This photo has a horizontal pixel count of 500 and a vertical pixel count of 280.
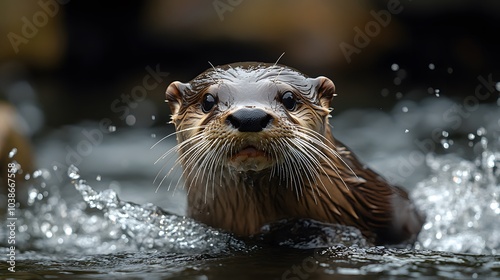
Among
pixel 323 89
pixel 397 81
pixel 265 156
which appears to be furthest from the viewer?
pixel 397 81

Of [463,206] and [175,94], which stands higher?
[175,94]

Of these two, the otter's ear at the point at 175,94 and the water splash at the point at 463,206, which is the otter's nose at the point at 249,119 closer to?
the otter's ear at the point at 175,94

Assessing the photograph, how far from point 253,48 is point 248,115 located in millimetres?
6418

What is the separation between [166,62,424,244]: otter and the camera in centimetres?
257

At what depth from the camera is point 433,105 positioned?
7.41m

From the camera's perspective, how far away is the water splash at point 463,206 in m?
3.57

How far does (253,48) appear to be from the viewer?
881 cm

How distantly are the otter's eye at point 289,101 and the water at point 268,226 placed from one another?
461 mm

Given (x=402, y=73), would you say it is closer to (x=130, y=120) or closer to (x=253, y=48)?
(x=253, y=48)

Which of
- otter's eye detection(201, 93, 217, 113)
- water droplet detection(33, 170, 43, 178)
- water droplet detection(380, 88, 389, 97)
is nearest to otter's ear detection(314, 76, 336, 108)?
otter's eye detection(201, 93, 217, 113)

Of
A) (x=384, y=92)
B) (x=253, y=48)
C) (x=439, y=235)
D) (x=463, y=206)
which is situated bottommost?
(x=439, y=235)

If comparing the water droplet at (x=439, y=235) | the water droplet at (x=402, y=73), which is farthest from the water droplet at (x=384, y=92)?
the water droplet at (x=439, y=235)

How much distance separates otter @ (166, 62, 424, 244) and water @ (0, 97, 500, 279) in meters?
0.08

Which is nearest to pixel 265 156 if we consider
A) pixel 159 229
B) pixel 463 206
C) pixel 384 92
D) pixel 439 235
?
pixel 159 229
